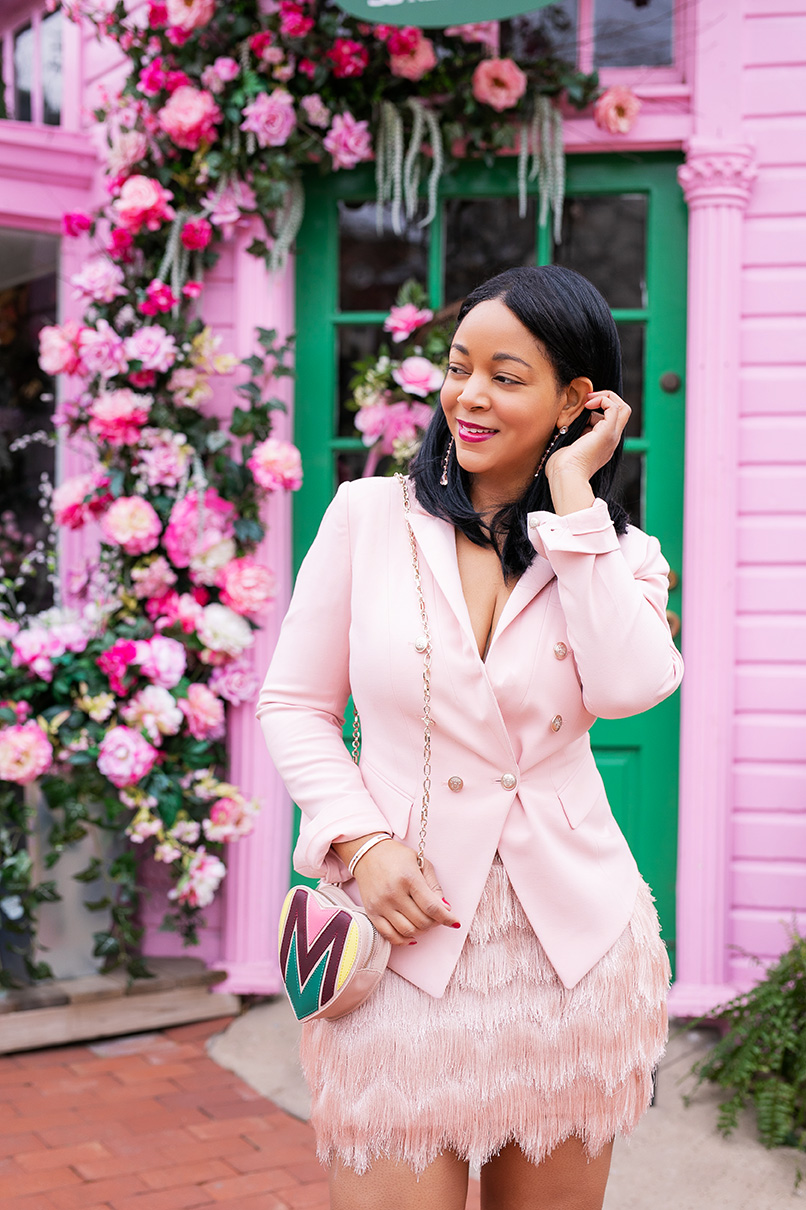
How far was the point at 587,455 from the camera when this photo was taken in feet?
5.17

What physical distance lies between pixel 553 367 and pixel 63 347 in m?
2.61

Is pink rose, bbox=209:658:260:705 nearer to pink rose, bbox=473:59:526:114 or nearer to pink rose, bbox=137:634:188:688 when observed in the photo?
pink rose, bbox=137:634:188:688

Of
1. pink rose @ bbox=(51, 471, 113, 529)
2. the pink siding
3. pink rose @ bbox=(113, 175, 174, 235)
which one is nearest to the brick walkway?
the pink siding

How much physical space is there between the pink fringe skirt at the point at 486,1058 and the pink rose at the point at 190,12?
3.00 m

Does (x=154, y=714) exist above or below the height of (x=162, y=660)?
below

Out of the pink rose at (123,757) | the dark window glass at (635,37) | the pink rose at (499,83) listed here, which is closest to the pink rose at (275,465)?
the pink rose at (123,757)

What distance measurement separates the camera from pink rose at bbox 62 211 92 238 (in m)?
3.77

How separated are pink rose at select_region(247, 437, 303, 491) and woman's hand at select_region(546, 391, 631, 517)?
2.06 m

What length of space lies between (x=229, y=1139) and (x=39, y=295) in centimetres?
292

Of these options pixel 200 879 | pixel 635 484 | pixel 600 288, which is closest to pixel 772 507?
pixel 635 484

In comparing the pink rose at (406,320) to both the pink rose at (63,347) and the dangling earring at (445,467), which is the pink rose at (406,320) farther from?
the dangling earring at (445,467)

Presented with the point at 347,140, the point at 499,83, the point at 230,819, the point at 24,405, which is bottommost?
the point at 230,819

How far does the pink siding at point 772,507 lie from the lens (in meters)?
3.54

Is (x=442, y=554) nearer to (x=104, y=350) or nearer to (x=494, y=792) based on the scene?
(x=494, y=792)
